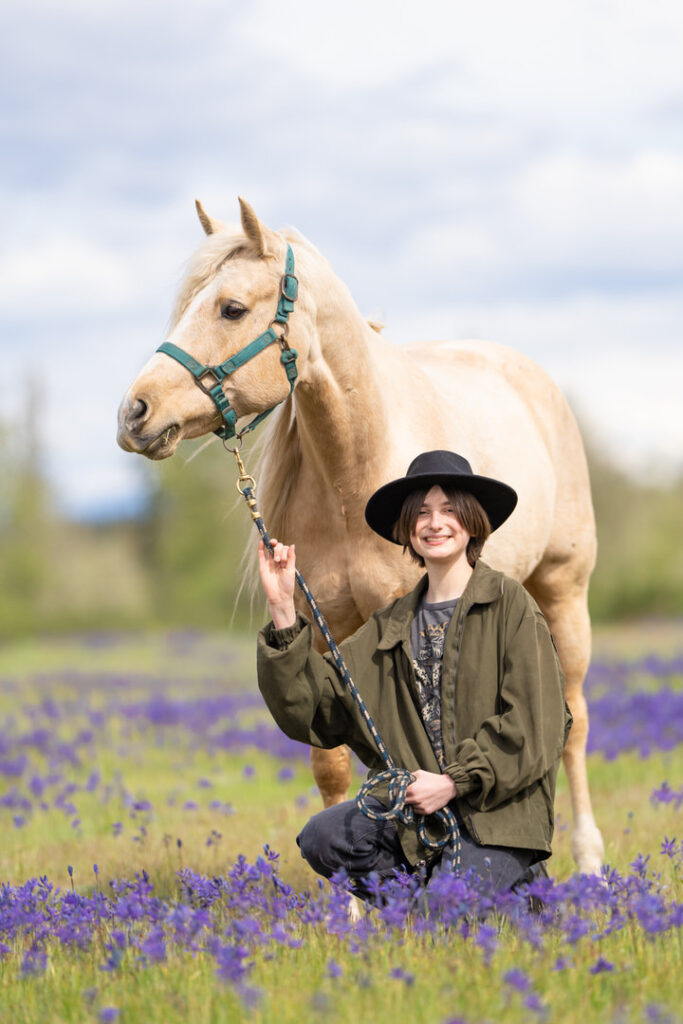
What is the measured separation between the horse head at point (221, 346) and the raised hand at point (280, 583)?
0.60 metres

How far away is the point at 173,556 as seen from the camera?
158ft

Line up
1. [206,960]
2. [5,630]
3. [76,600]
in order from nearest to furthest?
[206,960], [5,630], [76,600]

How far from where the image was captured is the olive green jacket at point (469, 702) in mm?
3773

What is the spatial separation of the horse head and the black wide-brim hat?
0.58m

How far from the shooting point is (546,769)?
3.84 meters

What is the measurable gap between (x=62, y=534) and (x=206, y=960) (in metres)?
46.2

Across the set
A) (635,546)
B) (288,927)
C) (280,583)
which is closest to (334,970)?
(288,927)

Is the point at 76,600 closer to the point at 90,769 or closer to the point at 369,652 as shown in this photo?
the point at 90,769

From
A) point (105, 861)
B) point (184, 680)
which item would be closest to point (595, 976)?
point (105, 861)

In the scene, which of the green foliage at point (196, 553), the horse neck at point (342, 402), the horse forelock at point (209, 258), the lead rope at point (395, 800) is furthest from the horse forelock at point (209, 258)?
the green foliage at point (196, 553)

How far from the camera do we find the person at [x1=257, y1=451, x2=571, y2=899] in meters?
3.78

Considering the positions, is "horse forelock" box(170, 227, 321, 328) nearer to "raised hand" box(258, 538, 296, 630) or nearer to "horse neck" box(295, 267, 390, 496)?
"horse neck" box(295, 267, 390, 496)

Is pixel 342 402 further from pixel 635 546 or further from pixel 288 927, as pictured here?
pixel 635 546

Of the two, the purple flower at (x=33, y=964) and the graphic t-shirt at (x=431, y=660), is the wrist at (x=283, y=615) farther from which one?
the purple flower at (x=33, y=964)
